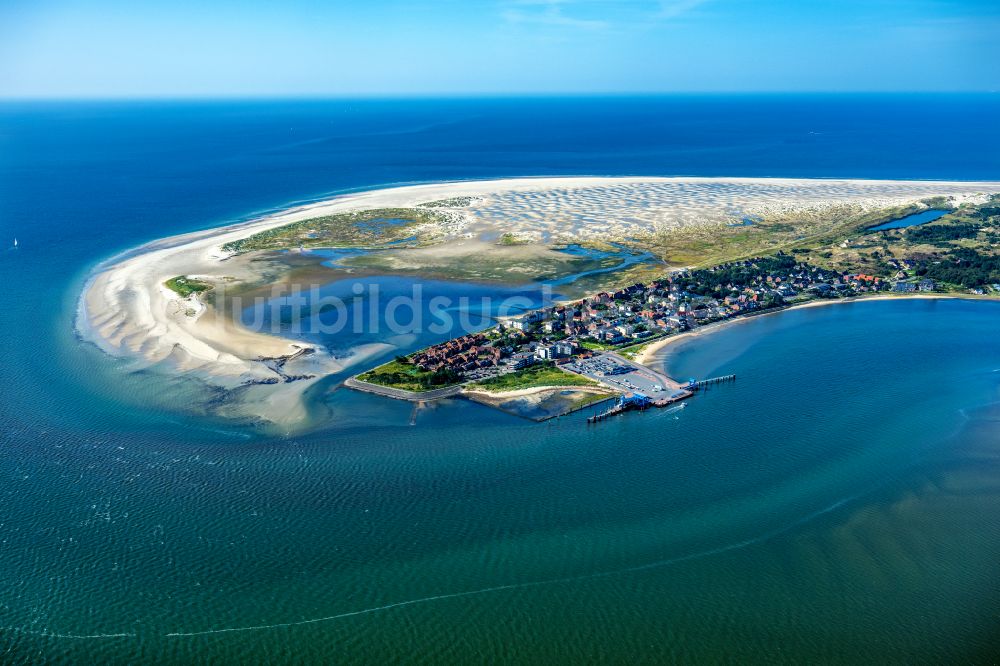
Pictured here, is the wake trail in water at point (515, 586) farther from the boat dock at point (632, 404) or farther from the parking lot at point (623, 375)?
the parking lot at point (623, 375)

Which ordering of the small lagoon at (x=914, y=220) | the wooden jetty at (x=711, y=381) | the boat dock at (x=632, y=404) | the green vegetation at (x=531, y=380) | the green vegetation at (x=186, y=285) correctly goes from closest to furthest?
1. the boat dock at (x=632, y=404)
2. the green vegetation at (x=531, y=380)
3. the wooden jetty at (x=711, y=381)
4. the green vegetation at (x=186, y=285)
5. the small lagoon at (x=914, y=220)

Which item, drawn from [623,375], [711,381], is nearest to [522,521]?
[623,375]

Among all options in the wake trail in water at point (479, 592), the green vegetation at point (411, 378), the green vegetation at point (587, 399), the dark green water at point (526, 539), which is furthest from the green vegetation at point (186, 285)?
the wake trail in water at point (479, 592)

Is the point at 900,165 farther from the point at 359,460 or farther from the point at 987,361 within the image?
the point at 359,460

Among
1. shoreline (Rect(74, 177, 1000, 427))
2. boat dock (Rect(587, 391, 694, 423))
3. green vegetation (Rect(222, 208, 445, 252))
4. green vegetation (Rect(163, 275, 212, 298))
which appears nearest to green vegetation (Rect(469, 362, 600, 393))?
boat dock (Rect(587, 391, 694, 423))

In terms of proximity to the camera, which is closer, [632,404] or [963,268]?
[632,404]

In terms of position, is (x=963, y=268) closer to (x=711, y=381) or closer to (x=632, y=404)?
(x=711, y=381)
